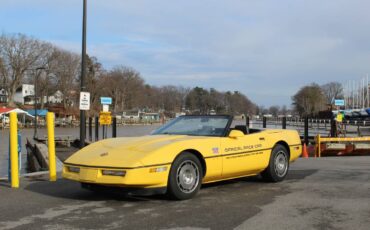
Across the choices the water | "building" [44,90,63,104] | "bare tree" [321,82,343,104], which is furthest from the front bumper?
"bare tree" [321,82,343,104]

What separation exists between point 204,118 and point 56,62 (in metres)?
86.9

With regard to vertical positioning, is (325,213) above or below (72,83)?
below

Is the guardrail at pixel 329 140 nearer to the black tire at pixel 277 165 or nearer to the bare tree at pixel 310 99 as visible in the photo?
the black tire at pixel 277 165

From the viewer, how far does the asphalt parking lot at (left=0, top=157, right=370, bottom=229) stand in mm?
5883

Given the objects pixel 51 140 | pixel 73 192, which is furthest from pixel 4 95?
pixel 73 192

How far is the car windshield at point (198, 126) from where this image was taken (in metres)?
8.36

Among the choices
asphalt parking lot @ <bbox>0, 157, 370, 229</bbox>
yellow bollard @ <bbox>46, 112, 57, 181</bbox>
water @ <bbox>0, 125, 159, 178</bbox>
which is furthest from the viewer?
water @ <bbox>0, 125, 159, 178</bbox>

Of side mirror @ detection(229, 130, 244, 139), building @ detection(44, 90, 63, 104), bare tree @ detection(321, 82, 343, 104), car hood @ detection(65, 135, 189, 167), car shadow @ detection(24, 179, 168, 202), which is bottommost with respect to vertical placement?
car shadow @ detection(24, 179, 168, 202)

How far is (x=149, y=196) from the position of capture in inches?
301

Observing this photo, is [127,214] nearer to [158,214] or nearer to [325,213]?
[158,214]

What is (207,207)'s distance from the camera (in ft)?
22.4

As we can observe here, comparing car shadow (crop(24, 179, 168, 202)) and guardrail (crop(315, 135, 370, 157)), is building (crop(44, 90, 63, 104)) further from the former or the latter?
car shadow (crop(24, 179, 168, 202))

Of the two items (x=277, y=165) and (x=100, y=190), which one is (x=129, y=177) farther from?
(x=277, y=165)

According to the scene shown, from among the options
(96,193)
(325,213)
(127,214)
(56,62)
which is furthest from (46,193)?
(56,62)
